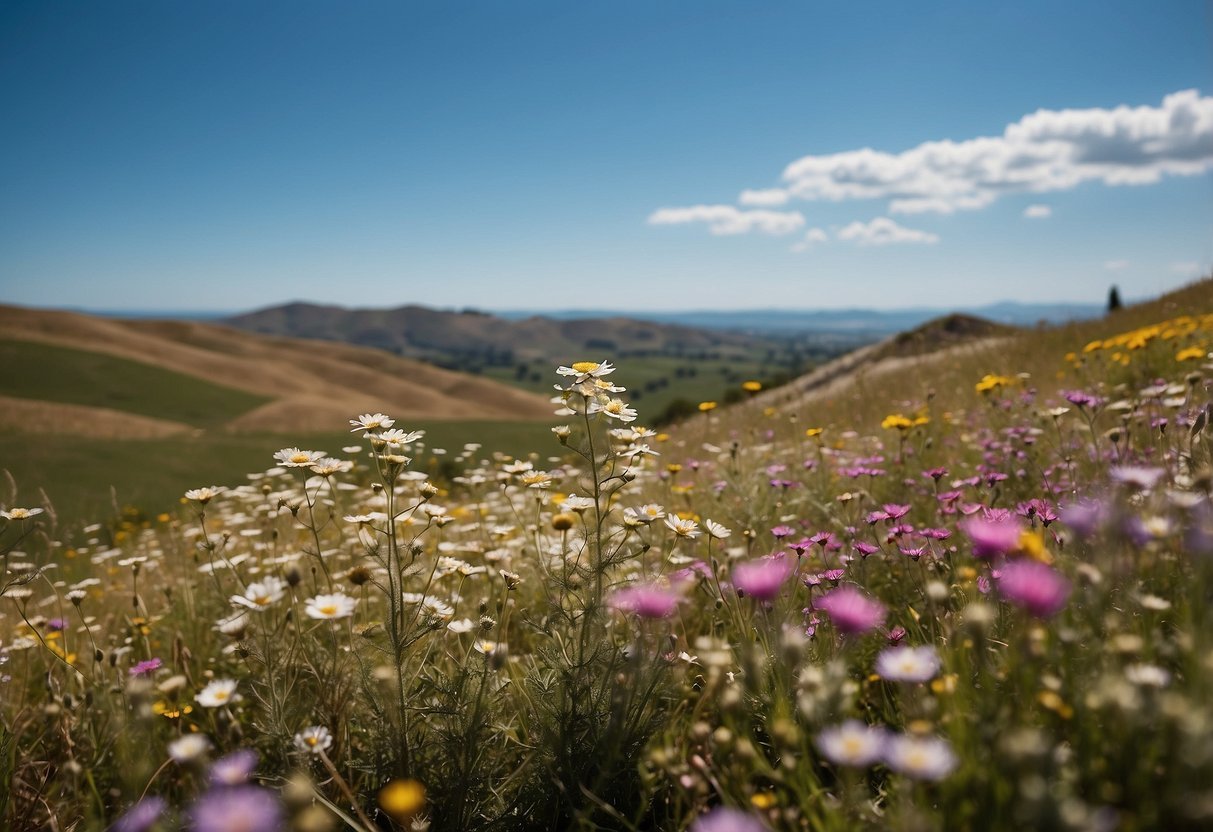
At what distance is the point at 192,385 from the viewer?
2237 inches

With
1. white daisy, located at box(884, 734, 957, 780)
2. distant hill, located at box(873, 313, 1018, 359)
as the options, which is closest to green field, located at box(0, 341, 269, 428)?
distant hill, located at box(873, 313, 1018, 359)

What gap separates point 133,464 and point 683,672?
23359 mm

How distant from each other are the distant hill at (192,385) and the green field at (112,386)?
76 mm

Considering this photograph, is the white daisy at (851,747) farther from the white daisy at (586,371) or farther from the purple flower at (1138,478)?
the white daisy at (586,371)

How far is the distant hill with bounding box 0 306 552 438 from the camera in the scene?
39387mm

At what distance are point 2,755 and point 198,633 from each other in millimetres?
1586

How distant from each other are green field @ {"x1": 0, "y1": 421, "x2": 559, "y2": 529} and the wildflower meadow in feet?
39.6

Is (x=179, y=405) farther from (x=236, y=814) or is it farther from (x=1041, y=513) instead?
(x=1041, y=513)

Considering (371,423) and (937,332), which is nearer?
(371,423)

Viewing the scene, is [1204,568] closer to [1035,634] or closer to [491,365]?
[1035,634]

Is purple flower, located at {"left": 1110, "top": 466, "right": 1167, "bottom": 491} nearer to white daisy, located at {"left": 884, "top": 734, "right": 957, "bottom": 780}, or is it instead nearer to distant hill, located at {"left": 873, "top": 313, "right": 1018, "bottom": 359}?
white daisy, located at {"left": 884, "top": 734, "right": 957, "bottom": 780}

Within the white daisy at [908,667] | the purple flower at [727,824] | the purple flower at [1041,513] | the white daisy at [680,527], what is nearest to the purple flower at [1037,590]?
the white daisy at [908,667]

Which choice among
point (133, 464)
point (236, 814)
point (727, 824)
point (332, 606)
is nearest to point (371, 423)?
point (332, 606)

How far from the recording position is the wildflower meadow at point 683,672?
1351 millimetres
